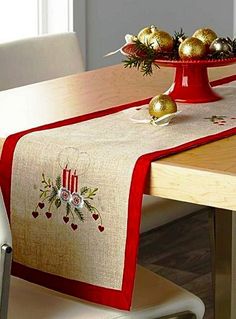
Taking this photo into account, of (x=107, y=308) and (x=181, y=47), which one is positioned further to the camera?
(x=181, y=47)

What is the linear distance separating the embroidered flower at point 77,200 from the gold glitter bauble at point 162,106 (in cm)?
30

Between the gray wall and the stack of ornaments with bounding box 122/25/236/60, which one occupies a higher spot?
the stack of ornaments with bounding box 122/25/236/60

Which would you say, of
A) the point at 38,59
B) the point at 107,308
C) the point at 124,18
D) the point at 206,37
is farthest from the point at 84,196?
the point at 124,18

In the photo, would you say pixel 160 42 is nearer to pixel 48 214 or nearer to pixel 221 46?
pixel 221 46

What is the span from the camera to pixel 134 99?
251 centimetres

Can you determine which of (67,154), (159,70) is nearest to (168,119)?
(67,154)

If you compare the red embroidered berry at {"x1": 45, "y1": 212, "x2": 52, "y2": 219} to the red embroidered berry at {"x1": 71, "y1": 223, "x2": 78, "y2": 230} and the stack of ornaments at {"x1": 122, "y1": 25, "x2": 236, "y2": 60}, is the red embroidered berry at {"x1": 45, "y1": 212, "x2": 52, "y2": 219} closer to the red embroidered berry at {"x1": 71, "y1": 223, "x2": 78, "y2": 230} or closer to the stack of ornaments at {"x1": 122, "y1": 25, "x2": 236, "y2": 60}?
the red embroidered berry at {"x1": 71, "y1": 223, "x2": 78, "y2": 230}

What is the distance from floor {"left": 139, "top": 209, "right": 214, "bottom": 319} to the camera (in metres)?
3.40

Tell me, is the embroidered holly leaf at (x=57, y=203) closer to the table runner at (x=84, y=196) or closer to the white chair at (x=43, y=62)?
the table runner at (x=84, y=196)

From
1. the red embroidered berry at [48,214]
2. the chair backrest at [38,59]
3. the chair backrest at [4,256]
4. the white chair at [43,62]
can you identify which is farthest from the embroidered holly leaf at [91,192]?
the chair backrest at [38,59]

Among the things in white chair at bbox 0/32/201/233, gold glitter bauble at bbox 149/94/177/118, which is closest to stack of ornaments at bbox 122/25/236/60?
gold glitter bauble at bbox 149/94/177/118

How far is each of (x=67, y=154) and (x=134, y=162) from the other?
157 mm

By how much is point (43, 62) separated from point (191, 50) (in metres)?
0.91

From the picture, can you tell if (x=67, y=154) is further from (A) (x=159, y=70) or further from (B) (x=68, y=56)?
(B) (x=68, y=56)
